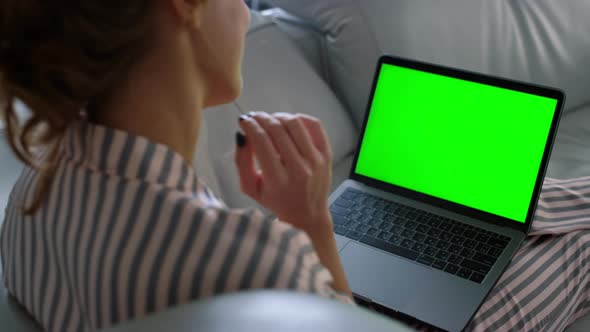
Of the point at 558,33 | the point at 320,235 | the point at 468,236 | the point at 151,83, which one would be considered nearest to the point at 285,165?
the point at 320,235

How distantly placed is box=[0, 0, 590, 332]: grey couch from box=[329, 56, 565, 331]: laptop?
22 centimetres

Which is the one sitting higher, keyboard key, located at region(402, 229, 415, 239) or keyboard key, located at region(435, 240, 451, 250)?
keyboard key, located at region(435, 240, 451, 250)

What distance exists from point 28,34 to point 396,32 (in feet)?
3.40

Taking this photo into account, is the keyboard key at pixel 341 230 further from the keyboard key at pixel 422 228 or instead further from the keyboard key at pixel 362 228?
the keyboard key at pixel 422 228

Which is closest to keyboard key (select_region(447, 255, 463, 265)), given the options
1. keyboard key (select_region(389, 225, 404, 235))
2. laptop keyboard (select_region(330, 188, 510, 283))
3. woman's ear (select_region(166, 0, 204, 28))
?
laptop keyboard (select_region(330, 188, 510, 283))

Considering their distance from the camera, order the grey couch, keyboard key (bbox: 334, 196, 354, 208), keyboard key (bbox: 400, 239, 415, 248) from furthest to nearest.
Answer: the grey couch, keyboard key (bbox: 334, 196, 354, 208), keyboard key (bbox: 400, 239, 415, 248)

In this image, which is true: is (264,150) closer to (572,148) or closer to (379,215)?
(379,215)

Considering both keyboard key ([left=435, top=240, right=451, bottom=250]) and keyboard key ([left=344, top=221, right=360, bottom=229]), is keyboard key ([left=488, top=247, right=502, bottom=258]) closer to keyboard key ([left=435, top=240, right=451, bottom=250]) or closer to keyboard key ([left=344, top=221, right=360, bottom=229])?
keyboard key ([left=435, top=240, right=451, bottom=250])

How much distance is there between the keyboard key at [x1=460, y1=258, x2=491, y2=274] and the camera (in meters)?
1.03

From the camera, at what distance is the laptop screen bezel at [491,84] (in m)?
1.10

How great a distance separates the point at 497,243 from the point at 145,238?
690 mm

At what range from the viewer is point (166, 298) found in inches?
22.3

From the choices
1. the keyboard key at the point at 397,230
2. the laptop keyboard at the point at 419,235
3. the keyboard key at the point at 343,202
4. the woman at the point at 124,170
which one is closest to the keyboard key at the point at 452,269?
the laptop keyboard at the point at 419,235

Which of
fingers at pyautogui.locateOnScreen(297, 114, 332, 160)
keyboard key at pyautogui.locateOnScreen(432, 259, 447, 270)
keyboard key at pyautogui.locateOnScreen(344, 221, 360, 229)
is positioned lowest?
keyboard key at pyautogui.locateOnScreen(344, 221, 360, 229)
